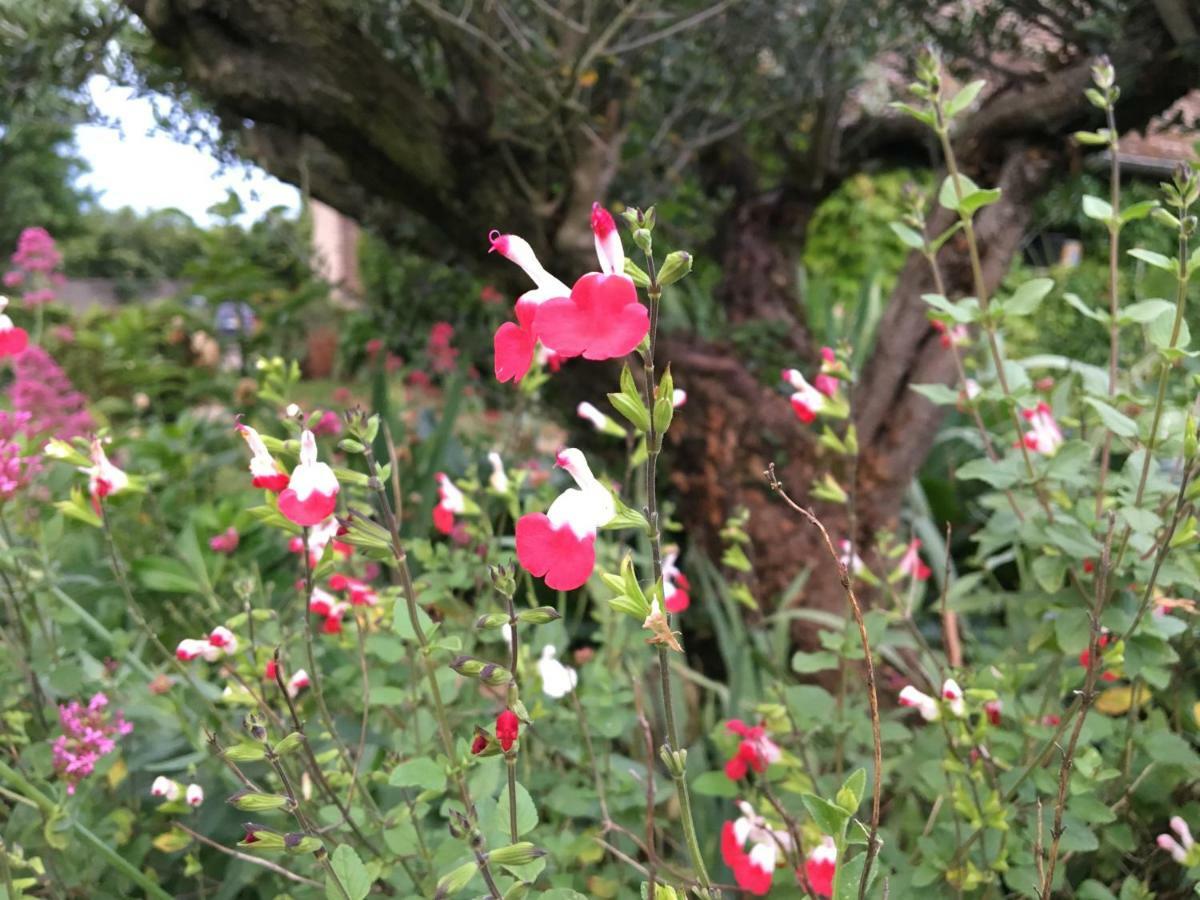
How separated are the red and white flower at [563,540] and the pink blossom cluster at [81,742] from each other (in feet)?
2.16

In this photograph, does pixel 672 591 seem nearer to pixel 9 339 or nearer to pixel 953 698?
pixel 953 698

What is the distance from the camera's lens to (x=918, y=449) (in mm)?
2178

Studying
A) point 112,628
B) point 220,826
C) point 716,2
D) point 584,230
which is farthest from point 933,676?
point 716,2

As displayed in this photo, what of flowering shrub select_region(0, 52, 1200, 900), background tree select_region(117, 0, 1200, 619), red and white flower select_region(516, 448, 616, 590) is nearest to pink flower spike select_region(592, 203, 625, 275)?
flowering shrub select_region(0, 52, 1200, 900)

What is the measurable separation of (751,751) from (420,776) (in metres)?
0.54

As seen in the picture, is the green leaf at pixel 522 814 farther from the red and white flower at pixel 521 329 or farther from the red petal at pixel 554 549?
the red and white flower at pixel 521 329

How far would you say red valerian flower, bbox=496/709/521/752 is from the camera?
603 millimetres

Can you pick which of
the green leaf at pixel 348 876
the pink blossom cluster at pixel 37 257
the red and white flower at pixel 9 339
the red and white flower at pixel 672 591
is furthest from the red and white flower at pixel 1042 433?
the pink blossom cluster at pixel 37 257

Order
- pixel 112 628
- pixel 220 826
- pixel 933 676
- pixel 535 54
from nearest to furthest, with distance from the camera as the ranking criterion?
pixel 220 826 < pixel 933 676 < pixel 112 628 < pixel 535 54

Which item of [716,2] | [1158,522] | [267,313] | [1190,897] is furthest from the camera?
[267,313]

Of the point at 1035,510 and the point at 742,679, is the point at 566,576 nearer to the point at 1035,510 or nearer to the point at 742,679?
the point at 1035,510

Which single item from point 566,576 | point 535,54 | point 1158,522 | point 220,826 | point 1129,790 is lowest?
point 220,826

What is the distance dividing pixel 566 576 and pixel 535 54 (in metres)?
2.13

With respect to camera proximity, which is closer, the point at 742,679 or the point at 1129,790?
the point at 1129,790
